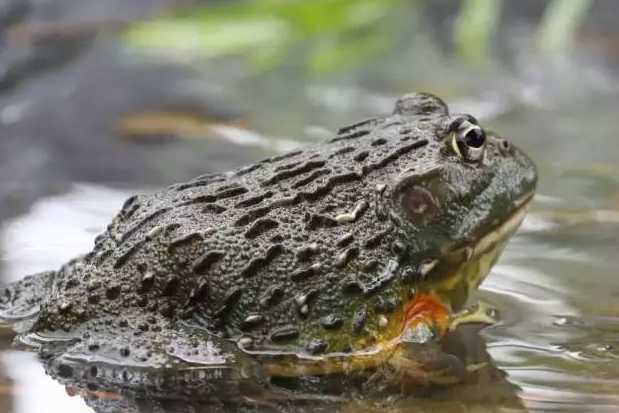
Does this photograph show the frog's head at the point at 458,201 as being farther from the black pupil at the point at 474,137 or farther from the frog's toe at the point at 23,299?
the frog's toe at the point at 23,299

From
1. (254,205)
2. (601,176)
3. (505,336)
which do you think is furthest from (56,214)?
(601,176)

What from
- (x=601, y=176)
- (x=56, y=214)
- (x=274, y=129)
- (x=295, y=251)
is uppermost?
(x=274, y=129)

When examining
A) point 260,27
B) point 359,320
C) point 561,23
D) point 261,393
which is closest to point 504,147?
point 359,320

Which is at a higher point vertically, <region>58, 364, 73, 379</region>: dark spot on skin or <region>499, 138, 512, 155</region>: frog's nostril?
<region>499, 138, 512, 155</region>: frog's nostril

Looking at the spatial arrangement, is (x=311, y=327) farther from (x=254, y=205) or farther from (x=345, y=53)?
(x=345, y=53)

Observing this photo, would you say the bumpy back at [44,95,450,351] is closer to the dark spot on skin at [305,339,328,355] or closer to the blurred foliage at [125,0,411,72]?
the dark spot on skin at [305,339,328,355]

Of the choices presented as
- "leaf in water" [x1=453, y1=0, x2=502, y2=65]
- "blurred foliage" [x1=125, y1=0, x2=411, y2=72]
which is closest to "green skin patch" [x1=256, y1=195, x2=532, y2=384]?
"blurred foliage" [x1=125, y1=0, x2=411, y2=72]

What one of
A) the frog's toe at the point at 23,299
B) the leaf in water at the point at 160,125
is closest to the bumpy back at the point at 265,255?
the frog's toe at the point at 23,299
